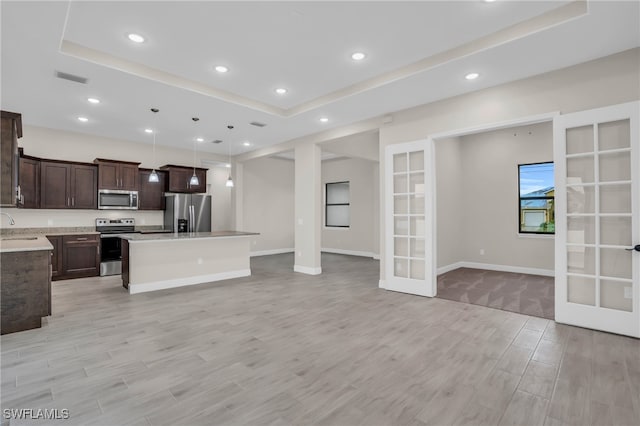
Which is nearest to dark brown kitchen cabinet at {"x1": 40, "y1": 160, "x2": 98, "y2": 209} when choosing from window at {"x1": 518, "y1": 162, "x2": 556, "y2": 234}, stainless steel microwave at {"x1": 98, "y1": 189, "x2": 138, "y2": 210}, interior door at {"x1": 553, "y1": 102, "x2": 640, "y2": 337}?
stainless steel microwave at {"x1": 98, "y1": 189, "x2": 138, "y2": 210}

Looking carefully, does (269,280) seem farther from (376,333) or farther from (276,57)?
(276,57)

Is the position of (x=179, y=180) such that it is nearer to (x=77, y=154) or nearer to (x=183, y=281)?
(x=77, y=154)

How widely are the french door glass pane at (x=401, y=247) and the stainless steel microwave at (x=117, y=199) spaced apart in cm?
575

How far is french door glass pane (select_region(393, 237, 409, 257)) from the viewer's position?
198 inches

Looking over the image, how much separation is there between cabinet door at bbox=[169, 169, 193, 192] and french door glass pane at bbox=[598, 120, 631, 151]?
773 cm

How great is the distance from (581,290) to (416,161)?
8.63ft

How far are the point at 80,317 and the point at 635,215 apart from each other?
250 inches

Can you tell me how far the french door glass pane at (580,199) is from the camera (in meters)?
3.47

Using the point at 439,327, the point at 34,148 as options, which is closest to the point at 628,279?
the point at 439,327

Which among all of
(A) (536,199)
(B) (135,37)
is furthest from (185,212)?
(A) (536,199)

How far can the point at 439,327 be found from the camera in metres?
3.52

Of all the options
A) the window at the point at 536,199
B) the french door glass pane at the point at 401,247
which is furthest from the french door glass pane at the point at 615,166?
the window at the point at 536,199

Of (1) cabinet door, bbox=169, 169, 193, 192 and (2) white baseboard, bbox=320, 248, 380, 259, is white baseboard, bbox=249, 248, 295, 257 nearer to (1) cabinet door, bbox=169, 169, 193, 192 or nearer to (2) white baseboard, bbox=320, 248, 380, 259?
(2) white baseboard, bbox=320, 248, 380, 259

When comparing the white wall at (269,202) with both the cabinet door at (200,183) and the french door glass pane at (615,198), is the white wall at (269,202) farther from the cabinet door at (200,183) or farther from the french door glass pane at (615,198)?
the french door glass pane at (615,198)
